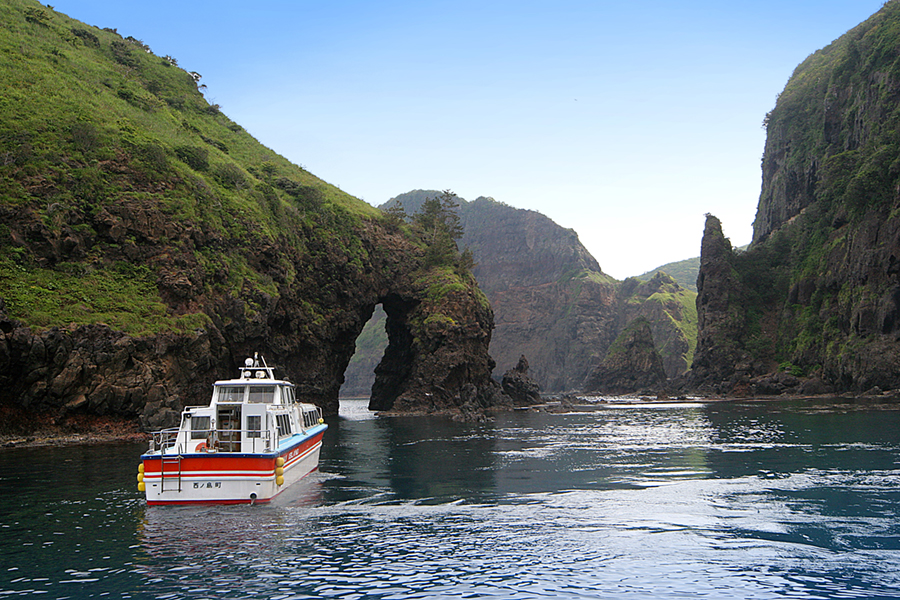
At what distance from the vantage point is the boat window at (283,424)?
109 ft

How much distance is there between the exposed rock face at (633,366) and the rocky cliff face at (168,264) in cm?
8144

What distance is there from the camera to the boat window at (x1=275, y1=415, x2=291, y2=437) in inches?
1307

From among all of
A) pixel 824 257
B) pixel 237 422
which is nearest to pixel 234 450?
pixel 237 422

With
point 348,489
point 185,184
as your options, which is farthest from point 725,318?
point 348,489

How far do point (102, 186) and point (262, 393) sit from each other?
143 feet

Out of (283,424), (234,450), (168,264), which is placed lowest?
(234,450)

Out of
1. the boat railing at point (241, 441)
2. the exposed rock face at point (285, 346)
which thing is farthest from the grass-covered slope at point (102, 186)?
the boat railing at point (241, 441)

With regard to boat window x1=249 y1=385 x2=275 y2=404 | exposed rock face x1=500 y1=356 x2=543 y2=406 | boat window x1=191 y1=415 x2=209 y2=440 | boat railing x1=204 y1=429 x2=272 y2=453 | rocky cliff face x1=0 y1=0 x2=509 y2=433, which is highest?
rocky cliff face x1=0 y1=0 x2=509 y2=433

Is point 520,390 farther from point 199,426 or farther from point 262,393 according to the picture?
point 199,426

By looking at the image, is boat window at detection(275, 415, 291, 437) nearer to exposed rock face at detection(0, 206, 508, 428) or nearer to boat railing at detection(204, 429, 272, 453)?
boat railing at detection(204, 429, 272, 453)

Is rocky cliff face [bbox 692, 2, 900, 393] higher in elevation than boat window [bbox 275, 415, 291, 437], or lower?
higher

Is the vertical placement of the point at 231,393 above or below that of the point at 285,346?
below

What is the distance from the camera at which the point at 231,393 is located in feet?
108

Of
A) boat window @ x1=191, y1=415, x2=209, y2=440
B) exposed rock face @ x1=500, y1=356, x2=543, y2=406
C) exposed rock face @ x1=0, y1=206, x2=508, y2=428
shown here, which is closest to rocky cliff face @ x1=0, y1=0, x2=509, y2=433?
exposed rock face @ x1=0, y1=206, x2=508, y2=428
